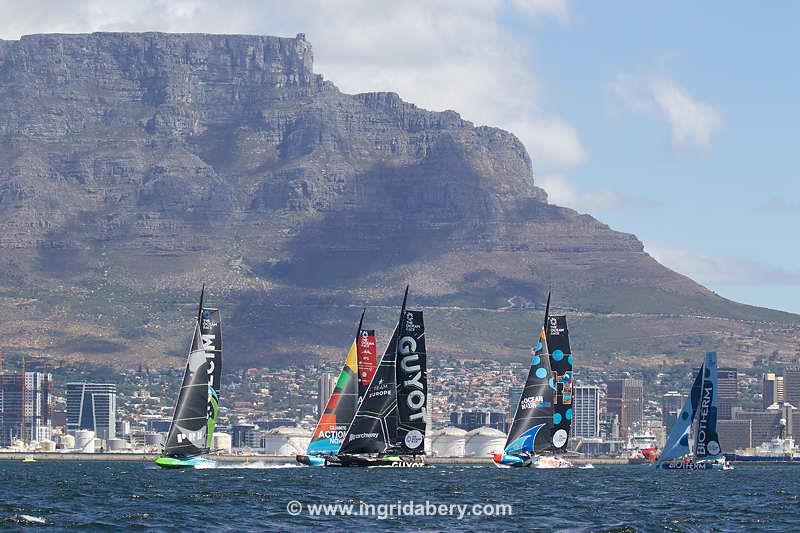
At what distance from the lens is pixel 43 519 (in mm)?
105938

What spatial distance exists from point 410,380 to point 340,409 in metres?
33.9

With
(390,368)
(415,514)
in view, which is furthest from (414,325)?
(415,514)

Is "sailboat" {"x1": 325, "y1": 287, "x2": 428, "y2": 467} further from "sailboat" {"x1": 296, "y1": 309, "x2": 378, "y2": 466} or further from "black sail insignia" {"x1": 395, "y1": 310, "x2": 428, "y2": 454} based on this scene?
"sailboat" {"x1": 296, "y1": 309, "x2": 378, "y2": 466}

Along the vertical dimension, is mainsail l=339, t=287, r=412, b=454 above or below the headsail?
below

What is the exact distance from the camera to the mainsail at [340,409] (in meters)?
189

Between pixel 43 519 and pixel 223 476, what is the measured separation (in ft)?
204

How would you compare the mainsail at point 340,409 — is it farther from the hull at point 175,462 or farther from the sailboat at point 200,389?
the sailboat at point 200,389

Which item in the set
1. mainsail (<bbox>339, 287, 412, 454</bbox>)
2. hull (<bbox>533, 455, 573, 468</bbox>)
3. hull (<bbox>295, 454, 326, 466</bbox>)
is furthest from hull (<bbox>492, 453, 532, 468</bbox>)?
mainsail (<bbox>339, 287, 412, 454</bbox>)

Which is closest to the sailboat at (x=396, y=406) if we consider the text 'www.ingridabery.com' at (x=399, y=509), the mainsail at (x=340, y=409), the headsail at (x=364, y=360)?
the headsail at (x=364, y=360)

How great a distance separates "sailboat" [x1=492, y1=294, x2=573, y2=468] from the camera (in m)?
181

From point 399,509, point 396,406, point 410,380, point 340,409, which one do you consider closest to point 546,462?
point 340,409

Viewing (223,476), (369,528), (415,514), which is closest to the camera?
(369,528)

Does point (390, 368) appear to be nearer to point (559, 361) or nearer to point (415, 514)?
point (559, 361)

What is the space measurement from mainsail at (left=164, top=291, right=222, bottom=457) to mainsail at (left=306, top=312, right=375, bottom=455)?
27340mm
